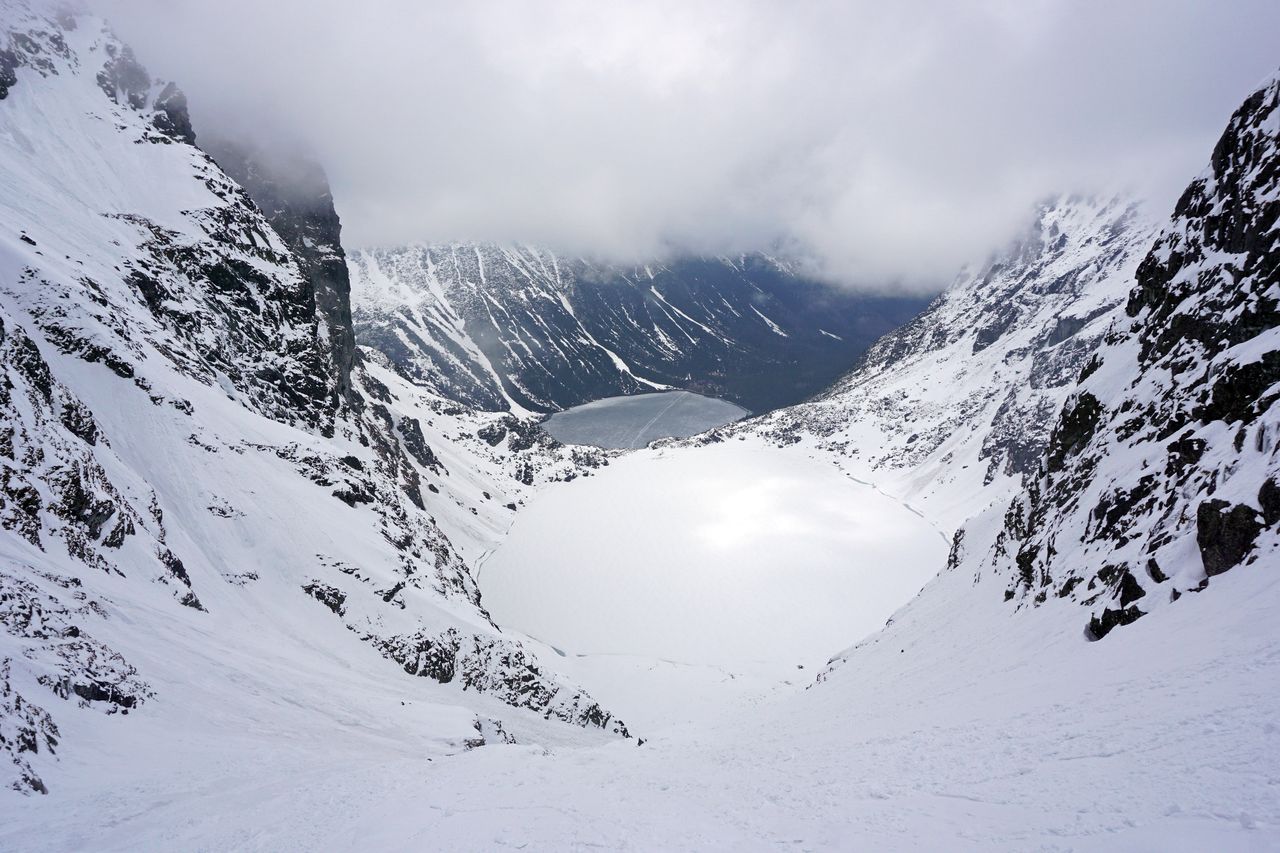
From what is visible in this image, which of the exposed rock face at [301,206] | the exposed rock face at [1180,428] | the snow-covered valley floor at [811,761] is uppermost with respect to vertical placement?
the exposed rock face at [301,206]

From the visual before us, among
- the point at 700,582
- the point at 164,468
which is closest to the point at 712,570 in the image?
the point at 700,582

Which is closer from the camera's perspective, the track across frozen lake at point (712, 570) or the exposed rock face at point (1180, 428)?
the exposed rock face at point (1180, 428)

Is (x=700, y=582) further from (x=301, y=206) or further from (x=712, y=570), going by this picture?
(x=301, y=206)

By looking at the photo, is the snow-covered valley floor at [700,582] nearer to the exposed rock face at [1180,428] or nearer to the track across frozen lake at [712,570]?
the track across frozen lake at [712,570]

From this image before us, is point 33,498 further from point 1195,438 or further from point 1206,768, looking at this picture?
point 1195,438

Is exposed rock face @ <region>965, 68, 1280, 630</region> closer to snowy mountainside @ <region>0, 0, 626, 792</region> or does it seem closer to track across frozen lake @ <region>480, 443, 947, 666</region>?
snowy mountainside @ <region>0, 0, 626, 792</region>

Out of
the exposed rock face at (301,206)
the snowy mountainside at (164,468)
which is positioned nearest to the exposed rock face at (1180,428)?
the snowy mountainside at (164,468)
